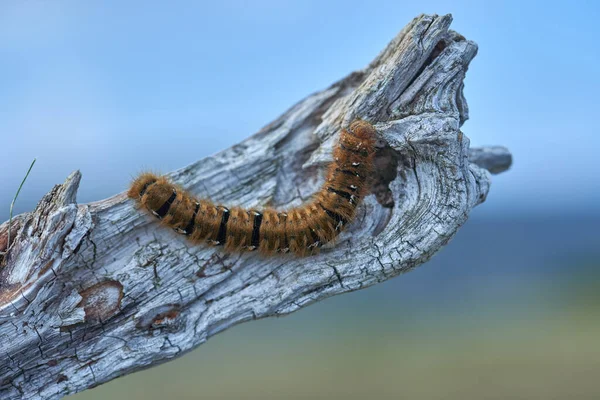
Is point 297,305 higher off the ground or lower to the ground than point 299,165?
lower

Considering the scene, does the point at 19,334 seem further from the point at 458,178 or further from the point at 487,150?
the point at 487,150

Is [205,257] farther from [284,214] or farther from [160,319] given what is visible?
[284,214]

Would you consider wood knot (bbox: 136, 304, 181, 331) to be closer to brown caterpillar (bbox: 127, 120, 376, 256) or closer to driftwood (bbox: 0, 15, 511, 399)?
driftwood (bbox: 0, 15, 511, 399)

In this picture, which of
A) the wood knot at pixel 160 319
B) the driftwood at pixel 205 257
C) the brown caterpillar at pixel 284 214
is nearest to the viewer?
the driftwood at pixel 205 257

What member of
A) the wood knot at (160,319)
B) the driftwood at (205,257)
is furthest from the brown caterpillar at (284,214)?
the wood knot at (160,319)

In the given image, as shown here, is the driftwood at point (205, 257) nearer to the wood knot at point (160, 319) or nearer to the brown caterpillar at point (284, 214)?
the wood knot at point (160, 319)

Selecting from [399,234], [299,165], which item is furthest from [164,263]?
[399,234]

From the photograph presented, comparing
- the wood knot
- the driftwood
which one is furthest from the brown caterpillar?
the wood knot

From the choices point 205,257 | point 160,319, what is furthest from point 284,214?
point 160,319
